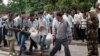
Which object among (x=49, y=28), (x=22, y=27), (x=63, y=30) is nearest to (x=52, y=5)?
(x=22, y=27)

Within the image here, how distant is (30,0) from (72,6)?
1880cm

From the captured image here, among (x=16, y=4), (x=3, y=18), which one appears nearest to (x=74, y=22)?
(x=3, y=18)

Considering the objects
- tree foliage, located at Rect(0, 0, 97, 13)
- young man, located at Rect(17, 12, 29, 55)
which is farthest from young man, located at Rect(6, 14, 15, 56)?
tree foliage, located at Rect(0, 0, 97, 13)

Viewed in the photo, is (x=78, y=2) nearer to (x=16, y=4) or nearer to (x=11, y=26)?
(x=11, y=26)

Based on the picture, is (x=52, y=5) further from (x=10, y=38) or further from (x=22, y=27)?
(x=10, y=38)


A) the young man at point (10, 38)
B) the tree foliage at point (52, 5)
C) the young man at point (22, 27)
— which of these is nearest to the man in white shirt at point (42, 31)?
the young man at point (22, 27)

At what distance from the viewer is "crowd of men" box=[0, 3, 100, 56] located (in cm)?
1329

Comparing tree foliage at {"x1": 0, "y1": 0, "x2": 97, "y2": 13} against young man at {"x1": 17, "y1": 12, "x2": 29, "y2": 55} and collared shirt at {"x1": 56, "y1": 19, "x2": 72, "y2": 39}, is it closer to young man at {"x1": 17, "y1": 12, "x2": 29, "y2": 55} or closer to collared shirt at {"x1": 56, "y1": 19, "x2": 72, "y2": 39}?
young man at {"x1": 17, "y1": 12, "x2": 29, "y2": 55}

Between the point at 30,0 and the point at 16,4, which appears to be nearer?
the point at 30,0

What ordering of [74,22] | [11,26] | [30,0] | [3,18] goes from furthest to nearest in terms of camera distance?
[30,0] → [74,22] → [3,18] → [11,26]

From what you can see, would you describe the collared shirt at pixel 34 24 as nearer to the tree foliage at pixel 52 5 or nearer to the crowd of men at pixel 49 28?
the crowd of men at pixel 49 28

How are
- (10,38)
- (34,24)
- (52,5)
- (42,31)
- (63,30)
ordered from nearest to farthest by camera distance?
1. (63,30)
2. (10,38)
3. (42,31)
4. (34,24)
5. (52,5)

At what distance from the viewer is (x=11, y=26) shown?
17.2 metres

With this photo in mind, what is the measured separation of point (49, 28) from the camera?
1664 centimetres
